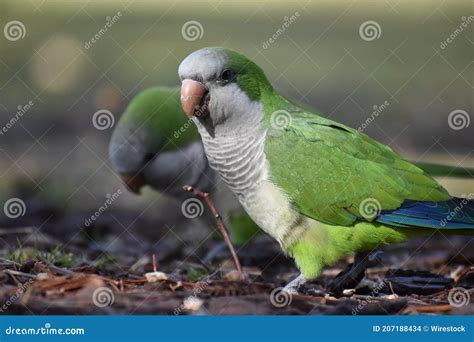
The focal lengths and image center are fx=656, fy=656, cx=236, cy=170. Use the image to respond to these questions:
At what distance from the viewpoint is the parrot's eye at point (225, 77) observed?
3564 millimetres

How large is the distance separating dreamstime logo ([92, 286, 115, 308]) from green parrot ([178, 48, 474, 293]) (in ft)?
3.06

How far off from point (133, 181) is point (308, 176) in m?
1.82

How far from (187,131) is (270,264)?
45.6 inches

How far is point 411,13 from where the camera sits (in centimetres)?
434

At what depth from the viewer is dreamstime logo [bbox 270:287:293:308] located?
366 centimetres

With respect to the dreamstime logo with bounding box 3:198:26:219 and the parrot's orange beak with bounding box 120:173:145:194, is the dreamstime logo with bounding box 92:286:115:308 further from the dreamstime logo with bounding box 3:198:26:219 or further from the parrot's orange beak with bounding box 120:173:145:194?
the dreamstime logo with bounding box 3:198:26:219

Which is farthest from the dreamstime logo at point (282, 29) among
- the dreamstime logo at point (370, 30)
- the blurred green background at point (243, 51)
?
the dreamstime logo at point (370, 30)

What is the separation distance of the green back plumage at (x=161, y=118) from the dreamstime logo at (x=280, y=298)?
1.63 meters

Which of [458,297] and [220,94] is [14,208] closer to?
[220,94]

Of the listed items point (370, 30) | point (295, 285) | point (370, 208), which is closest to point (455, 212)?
point (370, 208)

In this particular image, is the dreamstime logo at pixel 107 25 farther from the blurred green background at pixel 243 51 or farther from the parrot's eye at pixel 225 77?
the parrot's eye at pixel 225 77

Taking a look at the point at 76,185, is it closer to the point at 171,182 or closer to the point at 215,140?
the point at 171,182

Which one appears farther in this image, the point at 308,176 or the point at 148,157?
the point at 148,157

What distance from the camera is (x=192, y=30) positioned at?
14.5 ft
